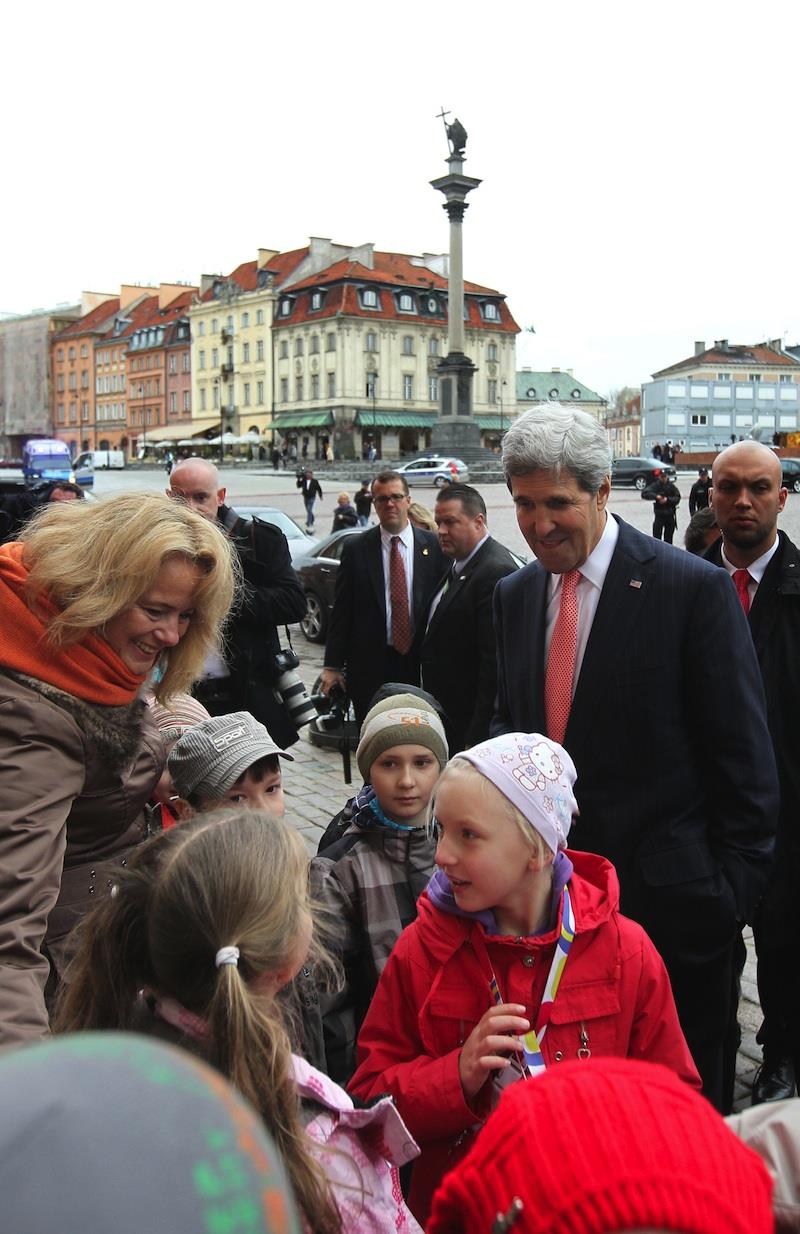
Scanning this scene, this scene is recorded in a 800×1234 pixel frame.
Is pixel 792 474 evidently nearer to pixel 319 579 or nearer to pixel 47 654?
pixel 319 579

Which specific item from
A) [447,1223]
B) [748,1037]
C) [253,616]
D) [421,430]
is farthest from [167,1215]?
[421,430]

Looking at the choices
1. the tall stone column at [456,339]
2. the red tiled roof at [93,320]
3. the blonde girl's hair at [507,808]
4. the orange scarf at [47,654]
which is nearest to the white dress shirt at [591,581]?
the blonde girl's hair at [507,808]

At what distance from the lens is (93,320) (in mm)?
110312

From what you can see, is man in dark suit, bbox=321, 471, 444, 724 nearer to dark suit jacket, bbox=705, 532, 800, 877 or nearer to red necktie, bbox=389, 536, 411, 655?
red necktie, bbox=389, 536, 411, 655

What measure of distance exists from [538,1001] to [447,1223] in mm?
1161

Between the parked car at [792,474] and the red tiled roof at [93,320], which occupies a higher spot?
the red tiled roof at [93,320]

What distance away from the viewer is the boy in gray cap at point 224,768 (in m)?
2.98

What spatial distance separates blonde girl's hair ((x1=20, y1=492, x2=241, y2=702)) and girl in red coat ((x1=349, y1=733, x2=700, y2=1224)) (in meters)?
0.76

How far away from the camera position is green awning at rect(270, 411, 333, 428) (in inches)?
3216

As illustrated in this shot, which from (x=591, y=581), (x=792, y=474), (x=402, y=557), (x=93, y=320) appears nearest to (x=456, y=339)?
(x=792, y=474)

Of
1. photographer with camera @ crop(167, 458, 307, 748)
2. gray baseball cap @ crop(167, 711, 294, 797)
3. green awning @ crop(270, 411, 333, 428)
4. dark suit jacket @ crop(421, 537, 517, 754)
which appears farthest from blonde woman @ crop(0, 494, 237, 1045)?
green awning @ crop(270, 411, 333, 428)

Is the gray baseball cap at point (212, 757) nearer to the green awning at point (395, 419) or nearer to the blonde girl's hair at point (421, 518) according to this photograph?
the blonde girl's hair at point (421, 518)

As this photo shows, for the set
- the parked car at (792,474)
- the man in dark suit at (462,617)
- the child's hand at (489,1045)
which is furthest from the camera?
the parked car at (792,474)

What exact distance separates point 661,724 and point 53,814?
1620 mm
